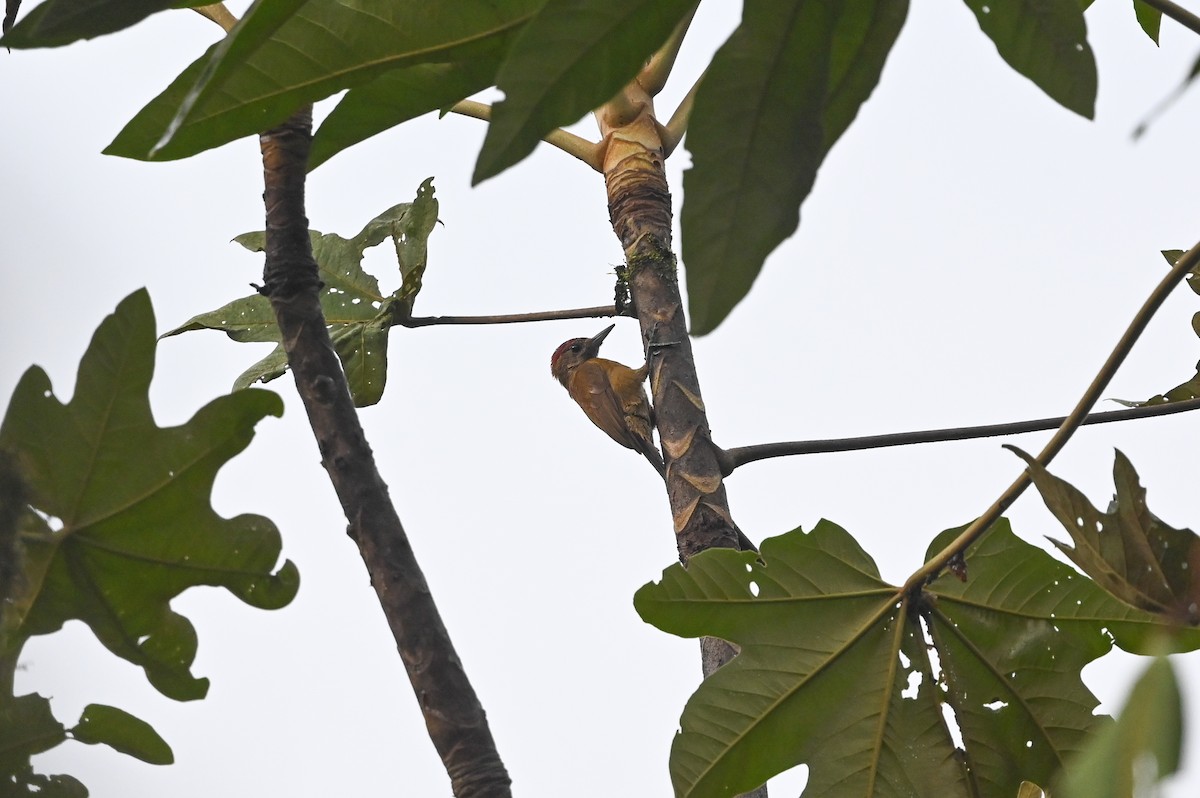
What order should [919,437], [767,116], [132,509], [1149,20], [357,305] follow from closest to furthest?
[767,116] → [132,509] → [1149,20] → [919,437] → [357,305]

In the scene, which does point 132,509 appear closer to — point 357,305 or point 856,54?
point 856,54

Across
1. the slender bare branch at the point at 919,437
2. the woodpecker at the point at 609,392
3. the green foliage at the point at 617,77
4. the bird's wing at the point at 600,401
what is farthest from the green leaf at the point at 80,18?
the bird's wing at the point at 600,401

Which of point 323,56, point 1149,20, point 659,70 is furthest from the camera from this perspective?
point 659,70

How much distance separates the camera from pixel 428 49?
111 cm

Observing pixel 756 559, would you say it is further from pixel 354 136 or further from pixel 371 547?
pixel 354 136

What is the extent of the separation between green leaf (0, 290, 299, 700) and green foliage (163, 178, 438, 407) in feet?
4.43

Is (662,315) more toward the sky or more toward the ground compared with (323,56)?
more toward the sky

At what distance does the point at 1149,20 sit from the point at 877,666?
1.28 meters

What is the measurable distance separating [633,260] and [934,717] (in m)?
1.26

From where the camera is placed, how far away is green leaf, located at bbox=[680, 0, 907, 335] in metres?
0.95

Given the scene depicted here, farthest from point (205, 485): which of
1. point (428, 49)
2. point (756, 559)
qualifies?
point (756, 559)

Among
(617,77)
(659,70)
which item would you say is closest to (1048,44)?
(617,77)

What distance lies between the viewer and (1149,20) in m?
1.96

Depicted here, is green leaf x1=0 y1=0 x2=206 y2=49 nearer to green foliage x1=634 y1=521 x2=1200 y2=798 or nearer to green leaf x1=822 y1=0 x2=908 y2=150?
green leaf x1=822 y1=0 x2=908 y2=150
